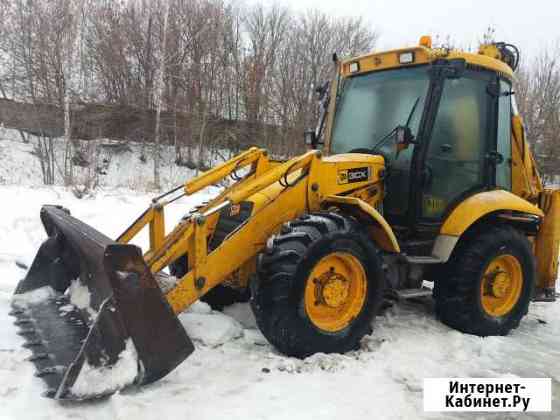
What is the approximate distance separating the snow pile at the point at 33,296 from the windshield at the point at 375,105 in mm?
2881

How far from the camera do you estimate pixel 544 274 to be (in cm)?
519

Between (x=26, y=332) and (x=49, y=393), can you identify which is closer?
(x=49, y=393)

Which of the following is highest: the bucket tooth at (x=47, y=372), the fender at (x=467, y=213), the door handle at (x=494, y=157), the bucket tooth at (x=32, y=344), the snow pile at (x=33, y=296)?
the door handle at (x=494, y=157)

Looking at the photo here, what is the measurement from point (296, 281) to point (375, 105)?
2.09 metres

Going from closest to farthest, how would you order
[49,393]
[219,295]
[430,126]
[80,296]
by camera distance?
[49,393], [80,296], [430,126], [219,295]

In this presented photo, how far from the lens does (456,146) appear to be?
4.59m

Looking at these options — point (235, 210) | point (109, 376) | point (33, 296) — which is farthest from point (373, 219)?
point (33, 296)

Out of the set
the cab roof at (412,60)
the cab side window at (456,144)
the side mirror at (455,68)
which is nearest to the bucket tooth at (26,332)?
the cab side window at (456,144)

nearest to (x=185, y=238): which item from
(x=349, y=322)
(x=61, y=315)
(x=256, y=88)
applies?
(x=61, y=315)

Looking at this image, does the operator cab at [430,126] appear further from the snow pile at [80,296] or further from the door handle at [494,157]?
the snow pile at [80,296]

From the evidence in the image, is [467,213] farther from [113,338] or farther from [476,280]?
[113,338]

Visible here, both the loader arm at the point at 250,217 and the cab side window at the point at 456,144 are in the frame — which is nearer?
the loader arm at the point at 250,217

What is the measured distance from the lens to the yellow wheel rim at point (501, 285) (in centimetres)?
459

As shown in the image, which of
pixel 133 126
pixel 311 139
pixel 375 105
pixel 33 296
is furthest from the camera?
pixel 133 126
